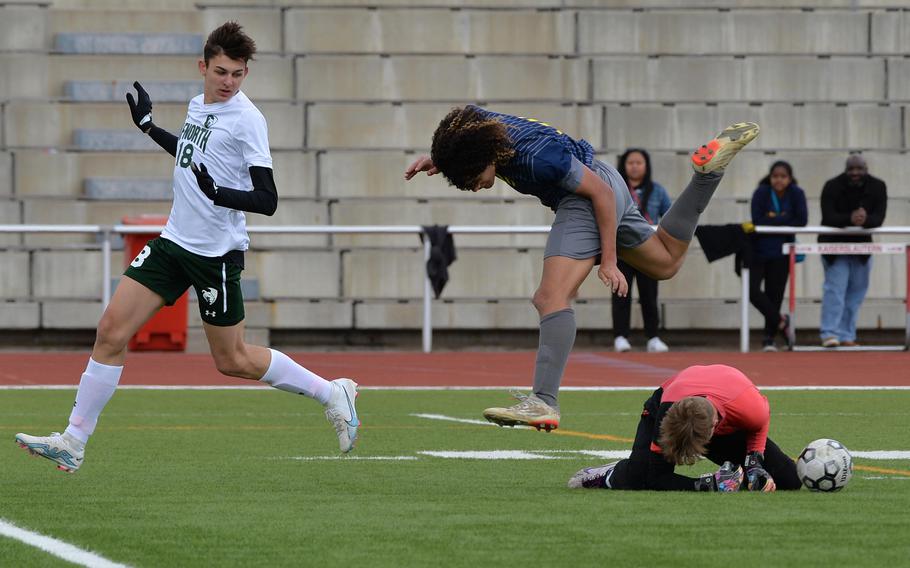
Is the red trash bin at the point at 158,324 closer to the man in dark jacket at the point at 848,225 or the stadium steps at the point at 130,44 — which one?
the stadium steps at the point at 130,44

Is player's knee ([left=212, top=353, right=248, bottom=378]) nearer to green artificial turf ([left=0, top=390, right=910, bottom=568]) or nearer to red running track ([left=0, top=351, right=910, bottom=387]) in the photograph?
green artificial turf ([left=0, top=390, right=910, bottom=568])

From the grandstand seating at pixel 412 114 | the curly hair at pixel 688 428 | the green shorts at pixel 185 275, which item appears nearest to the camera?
the curly hair at pixel 688 428

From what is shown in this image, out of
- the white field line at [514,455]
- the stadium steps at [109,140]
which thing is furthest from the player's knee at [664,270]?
the stadium steps at [109,140]

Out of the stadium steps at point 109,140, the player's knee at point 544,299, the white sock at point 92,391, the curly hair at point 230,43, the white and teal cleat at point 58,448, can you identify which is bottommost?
the white and teal cleat at point 58,448

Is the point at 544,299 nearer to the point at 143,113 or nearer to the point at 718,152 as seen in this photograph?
the point at 718,152

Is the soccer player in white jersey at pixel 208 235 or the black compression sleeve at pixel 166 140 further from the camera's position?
the black compression sleeve at pixel 166 140

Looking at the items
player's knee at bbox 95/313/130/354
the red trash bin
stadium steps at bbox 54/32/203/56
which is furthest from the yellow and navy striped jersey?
stadium steps at bbox 54/32/203/56

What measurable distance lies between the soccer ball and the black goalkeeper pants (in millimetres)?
110

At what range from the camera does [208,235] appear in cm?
791

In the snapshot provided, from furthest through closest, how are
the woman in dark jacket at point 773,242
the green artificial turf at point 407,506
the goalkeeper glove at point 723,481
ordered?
the woman in dark jacket at point 773,242 < the goalkeeper glove at point 723,481 < the green artificial turf at point 407,506

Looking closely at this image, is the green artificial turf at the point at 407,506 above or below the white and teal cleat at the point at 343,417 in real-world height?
below

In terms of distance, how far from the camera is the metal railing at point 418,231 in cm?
1811

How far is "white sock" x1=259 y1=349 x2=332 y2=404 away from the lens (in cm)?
834

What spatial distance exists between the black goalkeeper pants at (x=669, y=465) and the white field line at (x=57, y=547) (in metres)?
2.52
